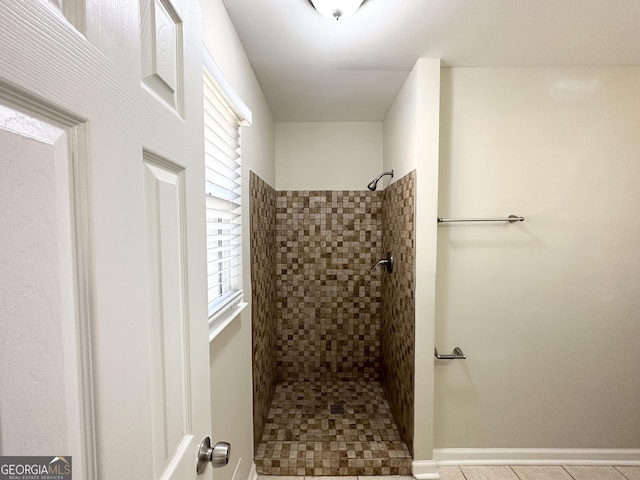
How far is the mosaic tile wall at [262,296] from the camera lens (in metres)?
1.68

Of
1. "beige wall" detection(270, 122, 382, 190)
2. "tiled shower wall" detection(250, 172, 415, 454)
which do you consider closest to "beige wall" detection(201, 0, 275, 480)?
"beige wall" detection(270, 122, 382, 190)

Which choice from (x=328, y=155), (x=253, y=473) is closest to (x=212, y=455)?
(x=253, y=473)

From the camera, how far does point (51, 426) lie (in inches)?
11.1

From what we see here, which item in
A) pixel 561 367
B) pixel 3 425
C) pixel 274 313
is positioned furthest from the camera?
pixel 274 313

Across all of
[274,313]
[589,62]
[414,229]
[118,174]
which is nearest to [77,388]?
[118,174]

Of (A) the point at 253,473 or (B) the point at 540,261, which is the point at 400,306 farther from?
(A) the point at 253,473

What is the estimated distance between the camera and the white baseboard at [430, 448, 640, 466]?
172cm

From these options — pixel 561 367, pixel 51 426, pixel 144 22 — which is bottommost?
pixel 561 367

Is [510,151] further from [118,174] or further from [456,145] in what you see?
[118,174]

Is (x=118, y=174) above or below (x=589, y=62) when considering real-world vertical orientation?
below

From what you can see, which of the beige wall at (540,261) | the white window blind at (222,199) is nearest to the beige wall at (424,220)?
the beige wall at (540,261)

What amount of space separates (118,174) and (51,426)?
0.28m
